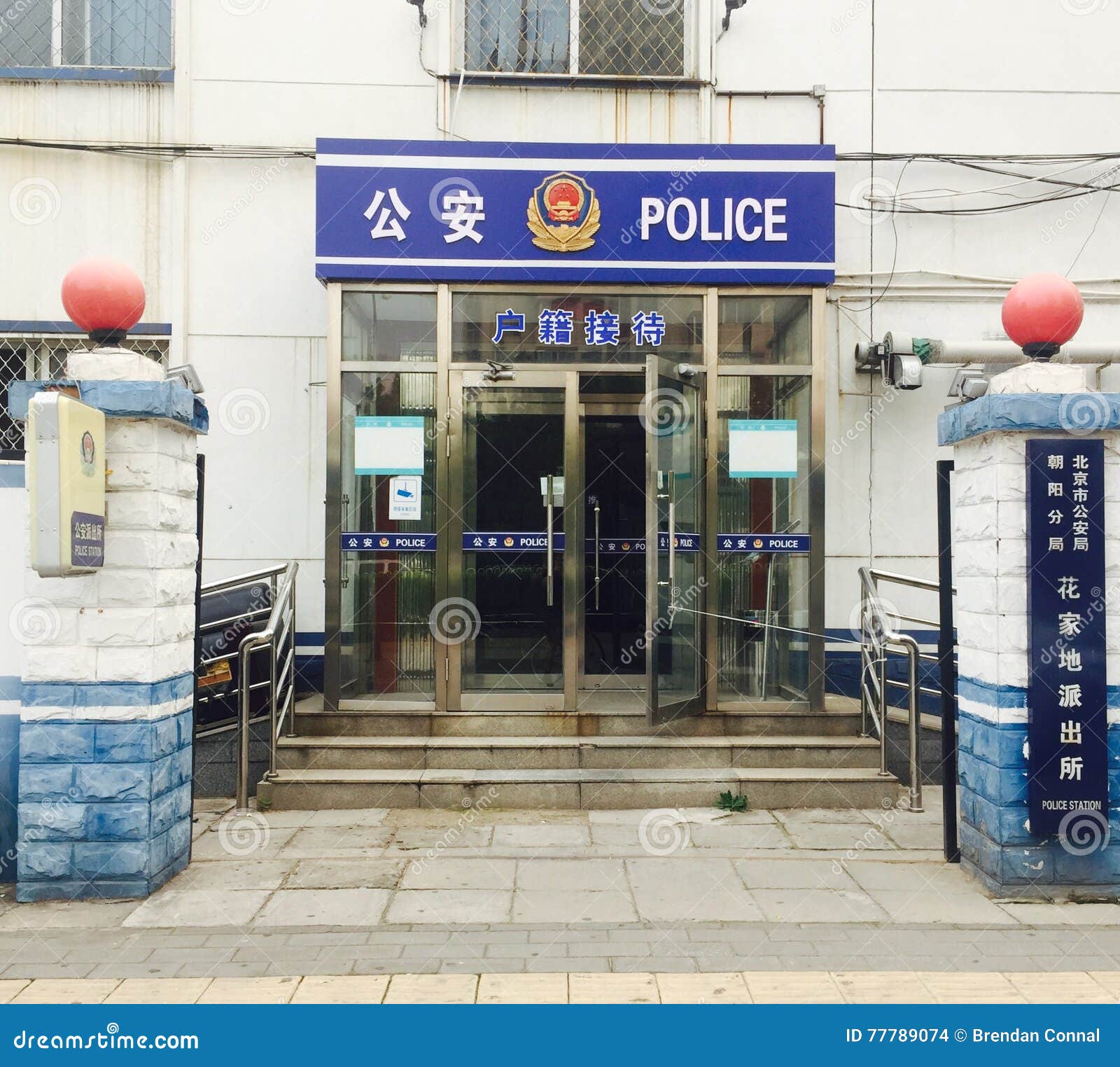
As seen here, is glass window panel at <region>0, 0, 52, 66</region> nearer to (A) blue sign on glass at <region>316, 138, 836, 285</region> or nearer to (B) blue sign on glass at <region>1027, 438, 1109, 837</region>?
(A) blue sign on glass at <region>316, 138, 836, 285</region>

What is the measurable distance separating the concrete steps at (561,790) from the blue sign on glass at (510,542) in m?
1.55

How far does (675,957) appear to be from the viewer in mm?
4188

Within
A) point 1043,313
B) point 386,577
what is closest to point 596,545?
point 386,577

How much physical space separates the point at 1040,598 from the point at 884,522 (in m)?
3.00

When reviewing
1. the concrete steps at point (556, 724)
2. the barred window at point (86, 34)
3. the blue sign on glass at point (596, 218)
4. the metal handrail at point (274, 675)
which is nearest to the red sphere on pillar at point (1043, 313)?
the blue sign on glass at point (596, 218)

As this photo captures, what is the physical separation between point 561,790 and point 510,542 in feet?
5.76

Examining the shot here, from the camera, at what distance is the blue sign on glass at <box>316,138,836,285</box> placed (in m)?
6.97

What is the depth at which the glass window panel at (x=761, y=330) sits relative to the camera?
286 inches

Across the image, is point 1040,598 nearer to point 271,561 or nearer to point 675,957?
point 675,957

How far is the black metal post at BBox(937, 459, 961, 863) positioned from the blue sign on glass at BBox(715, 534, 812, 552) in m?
1.67

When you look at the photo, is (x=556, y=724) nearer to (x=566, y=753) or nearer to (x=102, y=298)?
(x=566, y=753)

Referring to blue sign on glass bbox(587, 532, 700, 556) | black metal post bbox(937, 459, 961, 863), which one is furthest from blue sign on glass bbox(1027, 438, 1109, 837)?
blue sign on glass bbox(587, 532, 700, 556)

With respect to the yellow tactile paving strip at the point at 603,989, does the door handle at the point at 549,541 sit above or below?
above

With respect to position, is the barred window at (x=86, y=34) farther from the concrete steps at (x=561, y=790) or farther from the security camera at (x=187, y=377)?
the concrete steps at (x=561, y=790)
